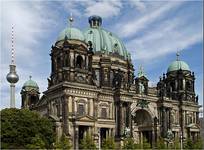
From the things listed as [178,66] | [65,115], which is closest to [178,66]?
[178,66]

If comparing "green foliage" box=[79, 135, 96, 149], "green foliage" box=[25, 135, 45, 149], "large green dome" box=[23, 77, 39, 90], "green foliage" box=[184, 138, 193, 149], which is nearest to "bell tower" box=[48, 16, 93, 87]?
"green foliage" box=[79, 135, 96, 149]

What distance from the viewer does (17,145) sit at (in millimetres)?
61500

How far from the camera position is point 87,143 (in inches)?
2657

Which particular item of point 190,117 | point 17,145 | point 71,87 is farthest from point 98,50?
point 17,145

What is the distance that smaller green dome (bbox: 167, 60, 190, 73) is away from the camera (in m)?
96.4

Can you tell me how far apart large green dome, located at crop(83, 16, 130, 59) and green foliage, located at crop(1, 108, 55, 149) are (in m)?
27.6

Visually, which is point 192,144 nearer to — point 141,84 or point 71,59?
point 141,84

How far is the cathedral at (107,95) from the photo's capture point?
72688 millimetres

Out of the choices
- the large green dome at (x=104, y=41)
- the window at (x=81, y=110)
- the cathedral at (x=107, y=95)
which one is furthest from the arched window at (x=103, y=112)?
the large green dome at (x=104, y=41)

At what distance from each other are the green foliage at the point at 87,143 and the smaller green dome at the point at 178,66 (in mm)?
34481

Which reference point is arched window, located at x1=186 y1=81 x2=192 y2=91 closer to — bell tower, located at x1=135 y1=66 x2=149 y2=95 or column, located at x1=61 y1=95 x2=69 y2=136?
bell tower, located at x1=135 y1=66 x2=149 y2=95

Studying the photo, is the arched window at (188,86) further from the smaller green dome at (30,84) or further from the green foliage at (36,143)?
the green foliage at (36,143)

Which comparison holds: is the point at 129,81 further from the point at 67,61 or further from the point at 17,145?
the point at 17,145

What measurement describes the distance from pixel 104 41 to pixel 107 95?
51.4ft
